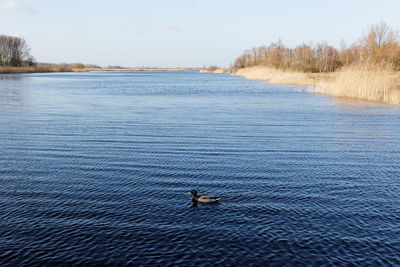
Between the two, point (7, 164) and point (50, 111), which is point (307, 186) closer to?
point (7, 164)

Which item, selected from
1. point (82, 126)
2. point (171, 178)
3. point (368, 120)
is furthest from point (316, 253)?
point (368, 120)

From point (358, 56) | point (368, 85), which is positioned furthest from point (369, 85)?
point (358, 56)

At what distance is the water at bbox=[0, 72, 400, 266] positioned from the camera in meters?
8.88

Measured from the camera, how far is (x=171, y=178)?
14180 mm

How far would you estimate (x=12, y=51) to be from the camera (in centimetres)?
12156

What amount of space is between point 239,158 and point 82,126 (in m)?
13.7

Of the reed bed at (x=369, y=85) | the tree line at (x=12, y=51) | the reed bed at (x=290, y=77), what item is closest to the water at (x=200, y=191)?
the reed bed at (x=369, y=85)

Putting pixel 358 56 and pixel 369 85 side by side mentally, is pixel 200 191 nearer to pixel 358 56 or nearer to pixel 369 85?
pixel 369 85

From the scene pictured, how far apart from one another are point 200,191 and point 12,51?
131902 millimetres

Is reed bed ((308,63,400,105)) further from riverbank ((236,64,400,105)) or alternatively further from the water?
the water

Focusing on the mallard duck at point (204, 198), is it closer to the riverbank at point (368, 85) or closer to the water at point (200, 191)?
the water at point (200, 191)

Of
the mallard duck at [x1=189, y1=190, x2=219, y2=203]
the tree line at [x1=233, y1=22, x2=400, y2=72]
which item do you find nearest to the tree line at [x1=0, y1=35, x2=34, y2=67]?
the tree line at [x1=233, y1=22, x2=400, y2=72]

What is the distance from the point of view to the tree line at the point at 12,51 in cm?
11944

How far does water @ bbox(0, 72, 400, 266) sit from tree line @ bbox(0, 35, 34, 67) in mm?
111838
